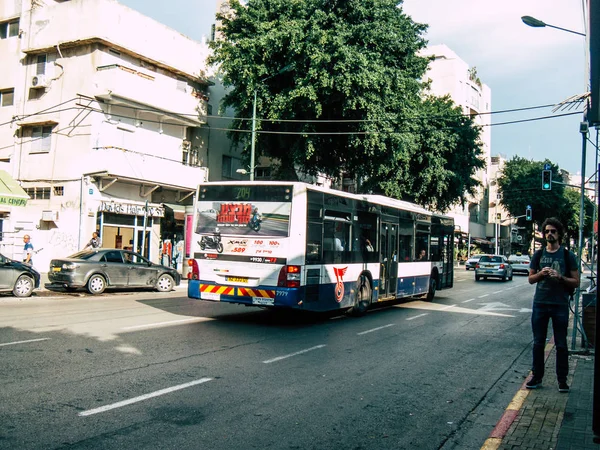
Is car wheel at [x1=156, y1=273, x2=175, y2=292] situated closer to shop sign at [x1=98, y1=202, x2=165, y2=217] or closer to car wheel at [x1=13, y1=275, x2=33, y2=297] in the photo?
car wheel at [x1=13, y1=275, x2=33, y2=297]

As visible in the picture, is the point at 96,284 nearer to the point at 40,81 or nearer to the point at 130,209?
the point at 130,209

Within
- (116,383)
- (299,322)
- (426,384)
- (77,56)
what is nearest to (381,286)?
(299,322)

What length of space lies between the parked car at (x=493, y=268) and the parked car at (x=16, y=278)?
25849mm

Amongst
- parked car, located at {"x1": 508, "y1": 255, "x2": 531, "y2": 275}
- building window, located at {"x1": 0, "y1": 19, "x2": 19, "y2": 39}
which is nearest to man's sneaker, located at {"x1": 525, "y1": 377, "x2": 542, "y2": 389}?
building window, located at {"x1": 0, "y1": 19, "x2": 19, "y2": 39}

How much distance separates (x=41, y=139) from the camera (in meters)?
26.1

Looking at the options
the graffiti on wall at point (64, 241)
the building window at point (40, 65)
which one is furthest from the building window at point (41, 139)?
the graffiti on wall at point (64, 241)

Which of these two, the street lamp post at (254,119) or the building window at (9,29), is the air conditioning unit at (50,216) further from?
the building window at (9,29)

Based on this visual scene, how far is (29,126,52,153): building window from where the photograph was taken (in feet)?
84.8

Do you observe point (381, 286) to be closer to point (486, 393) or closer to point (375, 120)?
point (486, 393)

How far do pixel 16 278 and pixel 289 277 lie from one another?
371 inches

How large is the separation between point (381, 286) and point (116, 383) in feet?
32.3

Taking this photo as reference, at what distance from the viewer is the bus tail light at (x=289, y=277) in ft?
37.0

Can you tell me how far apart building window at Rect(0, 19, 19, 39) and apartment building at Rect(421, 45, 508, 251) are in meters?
39.6

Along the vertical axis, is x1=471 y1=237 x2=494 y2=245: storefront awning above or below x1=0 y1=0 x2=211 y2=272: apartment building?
below
